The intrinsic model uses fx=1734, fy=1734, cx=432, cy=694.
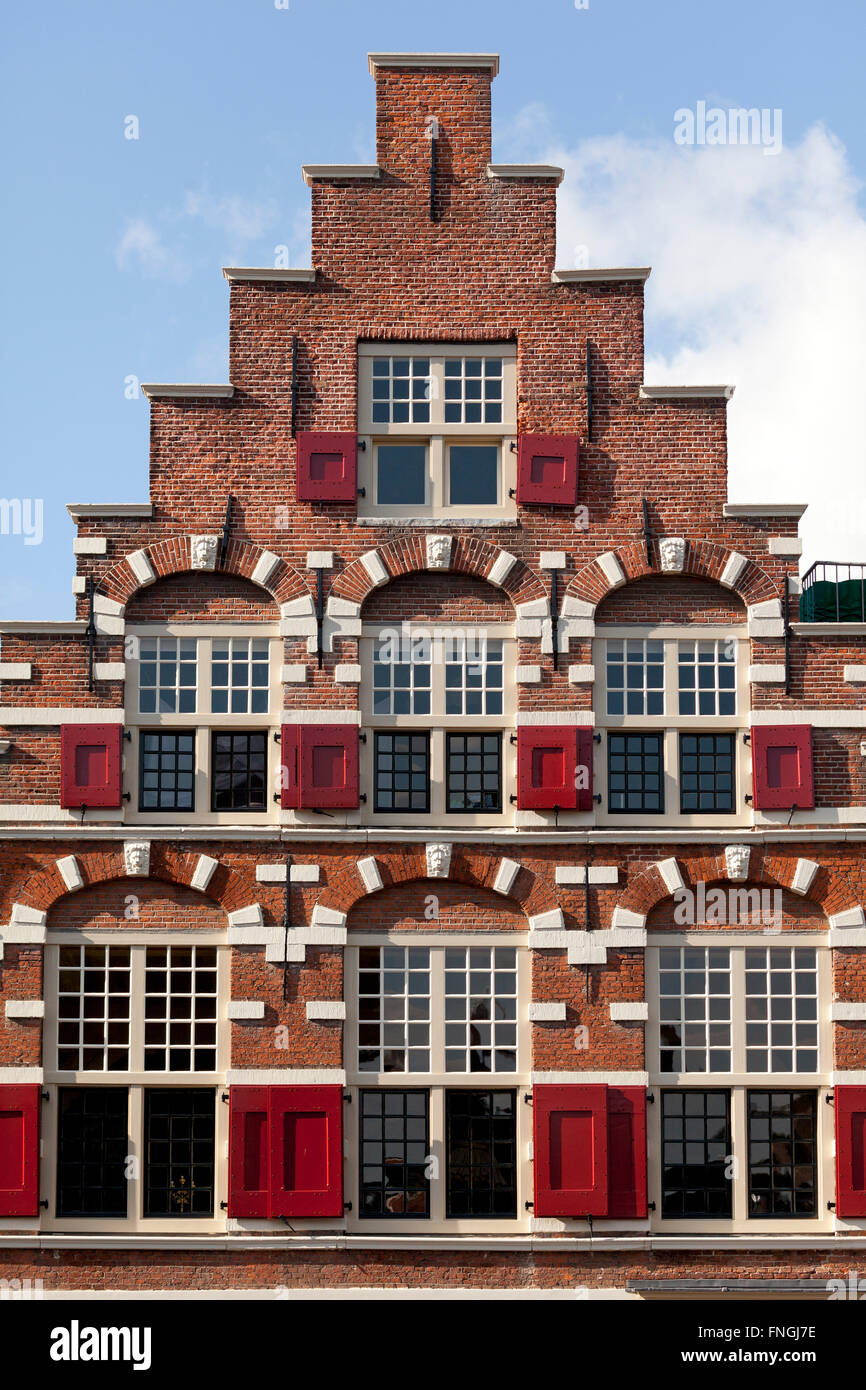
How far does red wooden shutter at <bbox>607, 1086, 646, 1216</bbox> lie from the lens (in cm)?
2162

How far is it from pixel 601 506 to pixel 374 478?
120 inches

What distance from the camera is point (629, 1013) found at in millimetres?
21906

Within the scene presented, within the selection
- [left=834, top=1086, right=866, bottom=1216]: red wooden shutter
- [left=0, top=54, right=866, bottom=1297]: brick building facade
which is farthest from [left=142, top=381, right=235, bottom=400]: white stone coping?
[left=834, top=1086, right=866, bottom=1216]: red wooden shutter

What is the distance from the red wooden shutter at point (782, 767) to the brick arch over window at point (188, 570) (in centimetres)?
625

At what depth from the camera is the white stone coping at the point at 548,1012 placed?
21875 millimetres

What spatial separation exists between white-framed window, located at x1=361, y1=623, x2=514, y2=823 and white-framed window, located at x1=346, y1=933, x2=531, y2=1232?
1819 millimetres

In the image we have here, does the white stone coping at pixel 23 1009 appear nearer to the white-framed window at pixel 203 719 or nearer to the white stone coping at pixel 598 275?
the white-framed window at pixel 203 719

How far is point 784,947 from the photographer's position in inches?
881

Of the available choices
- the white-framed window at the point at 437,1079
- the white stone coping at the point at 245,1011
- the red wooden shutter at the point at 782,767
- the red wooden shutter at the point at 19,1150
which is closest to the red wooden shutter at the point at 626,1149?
the white-framed window at the point at 437,1079

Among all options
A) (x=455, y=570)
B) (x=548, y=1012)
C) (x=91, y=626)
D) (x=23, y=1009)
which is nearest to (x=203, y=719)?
(x=91, y=626)

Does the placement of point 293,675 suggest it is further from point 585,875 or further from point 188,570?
point 585,875

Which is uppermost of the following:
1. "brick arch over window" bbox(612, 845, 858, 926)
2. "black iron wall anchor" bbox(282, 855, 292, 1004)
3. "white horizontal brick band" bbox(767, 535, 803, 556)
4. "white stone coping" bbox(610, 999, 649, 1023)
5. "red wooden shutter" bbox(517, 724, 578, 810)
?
"white horizontal brick band" bbox(767, 535, 803, 556)

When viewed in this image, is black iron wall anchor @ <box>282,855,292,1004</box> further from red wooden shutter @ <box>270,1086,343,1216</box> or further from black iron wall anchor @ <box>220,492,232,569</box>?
black iron wall anchor @ <box>220,492,232,569</box>
